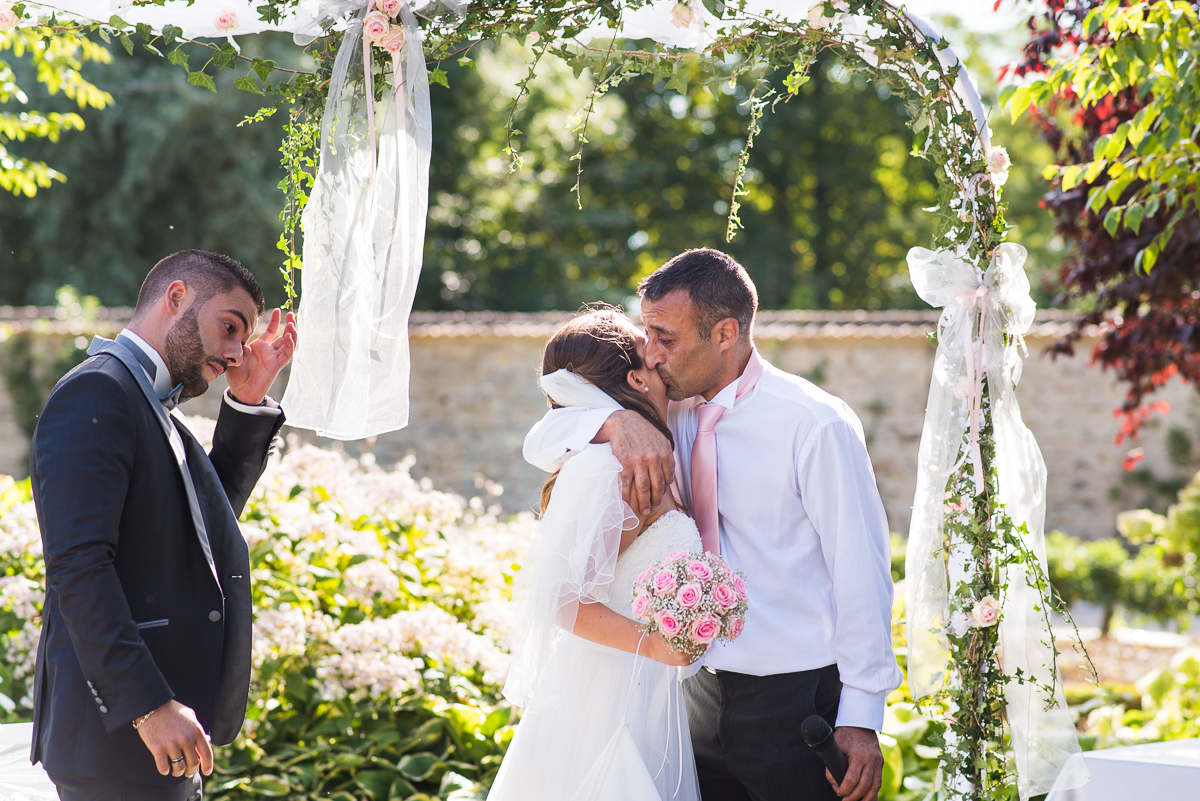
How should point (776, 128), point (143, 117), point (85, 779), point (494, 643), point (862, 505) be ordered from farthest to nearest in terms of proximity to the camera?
point (776, 128), point (143, 117), point (494, 643), point (862, 505), point (85, 779)

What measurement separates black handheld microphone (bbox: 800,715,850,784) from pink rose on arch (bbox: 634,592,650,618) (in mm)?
473

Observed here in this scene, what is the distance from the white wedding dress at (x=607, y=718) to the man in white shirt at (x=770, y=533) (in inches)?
4.6

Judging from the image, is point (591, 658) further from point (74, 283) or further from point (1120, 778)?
point (74, 283)

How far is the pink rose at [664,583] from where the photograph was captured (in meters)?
2.09

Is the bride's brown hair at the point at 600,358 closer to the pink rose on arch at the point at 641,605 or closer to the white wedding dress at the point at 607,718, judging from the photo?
the white wedding dress at the point at 607,718

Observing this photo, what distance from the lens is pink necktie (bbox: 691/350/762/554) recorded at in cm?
242

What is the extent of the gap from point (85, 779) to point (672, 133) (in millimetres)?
20901

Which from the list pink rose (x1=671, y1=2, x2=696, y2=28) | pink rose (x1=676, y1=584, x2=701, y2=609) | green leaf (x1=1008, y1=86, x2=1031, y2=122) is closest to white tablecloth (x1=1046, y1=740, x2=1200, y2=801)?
pink rose (x1=676, y1=584, x2=701, y2=609)

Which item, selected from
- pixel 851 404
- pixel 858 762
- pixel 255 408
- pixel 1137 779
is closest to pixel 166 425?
pixel 255 408

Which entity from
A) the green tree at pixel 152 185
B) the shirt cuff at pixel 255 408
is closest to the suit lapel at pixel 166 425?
the shirt cuff at pixel 255 408

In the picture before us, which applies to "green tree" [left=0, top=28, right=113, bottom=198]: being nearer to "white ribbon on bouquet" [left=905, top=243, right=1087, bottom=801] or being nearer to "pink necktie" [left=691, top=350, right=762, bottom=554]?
"pink necktie" [left=691, top=350, right=762, bottom=554]

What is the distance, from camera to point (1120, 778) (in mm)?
2633

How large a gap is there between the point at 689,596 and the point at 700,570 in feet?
0.24

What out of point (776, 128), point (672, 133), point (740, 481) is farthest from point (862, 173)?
point (740, 481)
